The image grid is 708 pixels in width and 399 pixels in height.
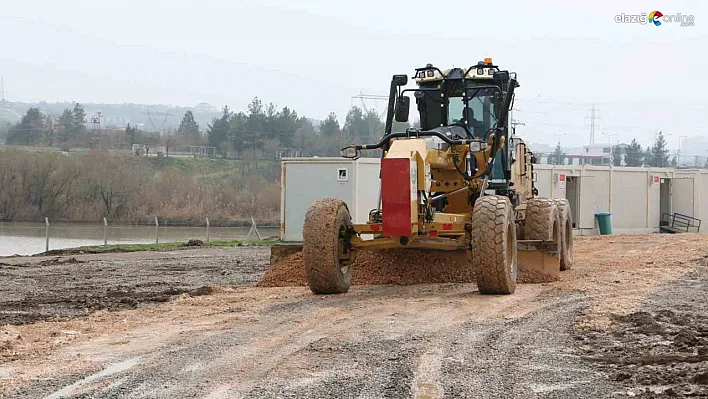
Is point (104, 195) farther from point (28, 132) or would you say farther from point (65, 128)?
point (65, 128)

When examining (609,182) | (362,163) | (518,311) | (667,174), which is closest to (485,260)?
(518,311)

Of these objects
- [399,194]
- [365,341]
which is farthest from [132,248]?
[365,341]

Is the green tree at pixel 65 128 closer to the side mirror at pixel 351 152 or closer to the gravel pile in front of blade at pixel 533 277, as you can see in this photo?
the gravel pile in front of blade at pixel 533 277

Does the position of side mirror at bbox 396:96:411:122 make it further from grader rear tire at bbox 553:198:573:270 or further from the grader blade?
grader rear tire at bbox 553:198:573:270

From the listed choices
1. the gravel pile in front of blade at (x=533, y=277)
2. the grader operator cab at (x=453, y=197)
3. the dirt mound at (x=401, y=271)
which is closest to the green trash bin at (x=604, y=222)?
the grader operator cab at (x=453, y=197)

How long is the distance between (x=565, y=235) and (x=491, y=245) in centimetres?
549

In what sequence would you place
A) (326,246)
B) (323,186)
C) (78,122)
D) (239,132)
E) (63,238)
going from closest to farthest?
(326,246)
(323,186)
(63,238)
(239,132)
(78,122)

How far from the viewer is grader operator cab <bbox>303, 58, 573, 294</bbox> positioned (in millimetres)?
12062

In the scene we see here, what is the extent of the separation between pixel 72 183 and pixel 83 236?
92.1 ft

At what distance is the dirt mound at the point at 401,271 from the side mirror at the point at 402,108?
2006 millimetres

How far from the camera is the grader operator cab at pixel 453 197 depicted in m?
12.1

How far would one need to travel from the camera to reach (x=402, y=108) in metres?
14.3

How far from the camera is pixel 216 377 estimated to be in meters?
7.51

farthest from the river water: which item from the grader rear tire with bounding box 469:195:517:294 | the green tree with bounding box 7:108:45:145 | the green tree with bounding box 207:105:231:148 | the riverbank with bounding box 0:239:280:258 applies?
the green tree with bounding box 7:108:45:145
